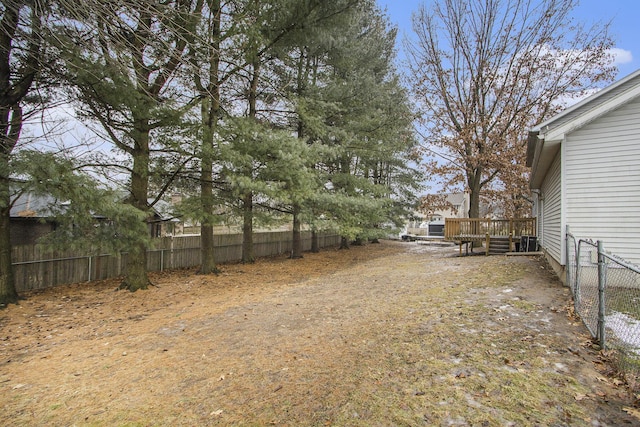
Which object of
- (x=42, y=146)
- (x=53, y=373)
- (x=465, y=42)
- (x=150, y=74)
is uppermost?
(x=465, y=42)

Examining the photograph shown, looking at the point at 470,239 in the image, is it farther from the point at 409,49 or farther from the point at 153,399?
the point at 153,399

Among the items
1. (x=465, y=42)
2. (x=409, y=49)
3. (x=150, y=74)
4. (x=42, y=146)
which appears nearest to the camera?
(x=42, y=146)

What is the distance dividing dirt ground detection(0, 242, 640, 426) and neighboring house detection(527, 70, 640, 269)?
140 centimetres

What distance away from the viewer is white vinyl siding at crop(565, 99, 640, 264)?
626 centimetres

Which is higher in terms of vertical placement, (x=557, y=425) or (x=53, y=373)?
(x=557, y=425)

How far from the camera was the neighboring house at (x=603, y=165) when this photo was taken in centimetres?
625

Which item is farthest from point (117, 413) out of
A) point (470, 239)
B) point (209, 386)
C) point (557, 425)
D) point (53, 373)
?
point (470, 239)

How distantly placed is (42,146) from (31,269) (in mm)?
3950

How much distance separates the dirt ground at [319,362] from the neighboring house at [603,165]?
55.3 inches

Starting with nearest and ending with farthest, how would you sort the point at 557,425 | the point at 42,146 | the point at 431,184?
the point at 557,425, the point at 42,146, the point at 431,184

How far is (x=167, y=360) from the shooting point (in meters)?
4.11

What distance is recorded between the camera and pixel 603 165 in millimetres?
6500

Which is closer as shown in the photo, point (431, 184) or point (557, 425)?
point (557, 425)

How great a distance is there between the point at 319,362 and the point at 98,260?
913 cm
